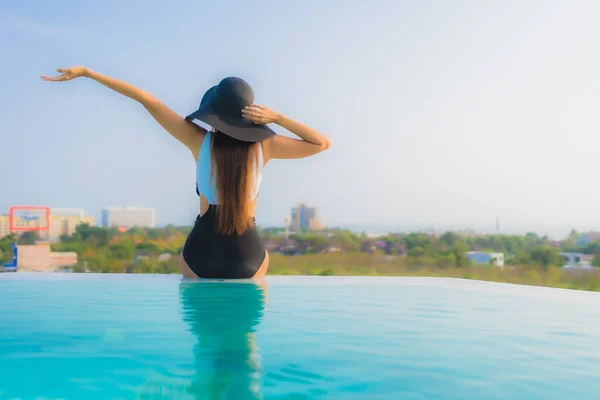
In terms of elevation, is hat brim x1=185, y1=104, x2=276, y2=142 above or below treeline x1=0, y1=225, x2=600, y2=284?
above

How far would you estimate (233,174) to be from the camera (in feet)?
13.0

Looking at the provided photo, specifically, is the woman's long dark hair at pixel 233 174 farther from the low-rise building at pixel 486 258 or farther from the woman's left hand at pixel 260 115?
the low-rise building at pixel 486 258

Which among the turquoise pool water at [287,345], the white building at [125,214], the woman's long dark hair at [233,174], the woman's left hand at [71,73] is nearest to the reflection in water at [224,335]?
the turquoise pool water at [287,345]

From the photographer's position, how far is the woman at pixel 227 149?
152 inches

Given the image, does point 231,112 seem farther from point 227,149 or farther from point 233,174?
point 233,174

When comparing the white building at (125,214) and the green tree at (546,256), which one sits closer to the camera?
the green tree at (546,256)

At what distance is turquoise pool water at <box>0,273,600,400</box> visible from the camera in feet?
5.81

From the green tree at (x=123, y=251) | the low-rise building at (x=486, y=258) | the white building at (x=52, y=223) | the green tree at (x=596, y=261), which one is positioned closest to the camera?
the green tree at (x=123, y=251)

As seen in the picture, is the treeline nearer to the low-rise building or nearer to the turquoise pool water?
the low-rise building

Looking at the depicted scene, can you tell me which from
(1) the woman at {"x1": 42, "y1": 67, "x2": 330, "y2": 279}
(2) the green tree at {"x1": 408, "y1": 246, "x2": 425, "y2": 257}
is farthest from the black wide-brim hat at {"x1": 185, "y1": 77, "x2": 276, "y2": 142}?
(2) the green tree at {"x1": 408, "y1": 246, "x2": 425, "y2": 257}

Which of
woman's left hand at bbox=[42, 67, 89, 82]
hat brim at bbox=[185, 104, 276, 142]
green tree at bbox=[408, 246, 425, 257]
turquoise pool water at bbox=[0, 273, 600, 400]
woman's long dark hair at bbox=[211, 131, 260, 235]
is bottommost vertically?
green tree at bbox=[408, 246, 425, 257]

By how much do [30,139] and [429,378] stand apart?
45.6 m

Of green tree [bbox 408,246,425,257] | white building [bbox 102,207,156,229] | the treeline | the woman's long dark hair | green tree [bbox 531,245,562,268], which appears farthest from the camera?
white building [bbox 102,207,156,229]

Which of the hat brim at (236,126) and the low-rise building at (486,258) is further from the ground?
the hat brim at (236,126)
